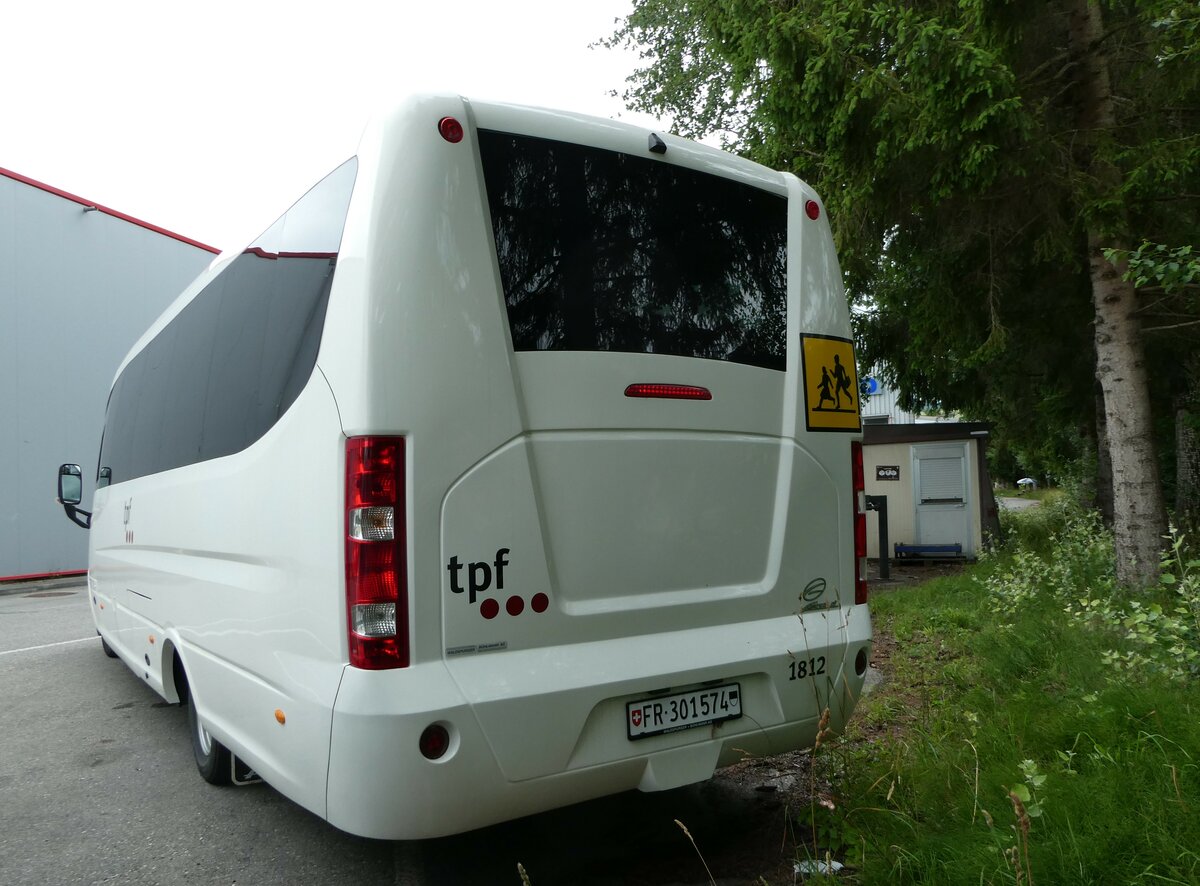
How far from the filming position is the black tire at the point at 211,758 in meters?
4.38

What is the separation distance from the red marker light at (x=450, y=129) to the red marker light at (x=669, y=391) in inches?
38.6

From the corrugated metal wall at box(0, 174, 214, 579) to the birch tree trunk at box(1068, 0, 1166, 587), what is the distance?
55.9 ft

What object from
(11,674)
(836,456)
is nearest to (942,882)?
(836,456)

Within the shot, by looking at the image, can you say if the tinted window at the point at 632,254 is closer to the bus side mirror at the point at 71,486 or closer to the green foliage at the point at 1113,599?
the green foliage at the point at 1113,599

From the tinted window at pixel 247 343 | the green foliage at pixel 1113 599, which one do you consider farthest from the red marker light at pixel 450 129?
the green foliage at pixel 1113 599

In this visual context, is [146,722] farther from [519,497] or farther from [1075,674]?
[1075,674]

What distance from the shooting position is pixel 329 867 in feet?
11.5

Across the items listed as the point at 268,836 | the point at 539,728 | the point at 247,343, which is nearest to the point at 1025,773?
the point at 539,728

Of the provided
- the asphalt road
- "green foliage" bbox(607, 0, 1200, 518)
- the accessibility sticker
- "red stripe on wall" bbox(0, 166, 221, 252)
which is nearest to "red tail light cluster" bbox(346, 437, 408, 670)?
the asphalt road

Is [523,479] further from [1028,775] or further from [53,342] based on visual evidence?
[53,342]

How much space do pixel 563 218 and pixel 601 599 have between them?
4.20 ft

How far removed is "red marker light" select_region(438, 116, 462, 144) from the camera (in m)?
2.84

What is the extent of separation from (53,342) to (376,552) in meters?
19.1

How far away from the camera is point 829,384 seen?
381 cm
